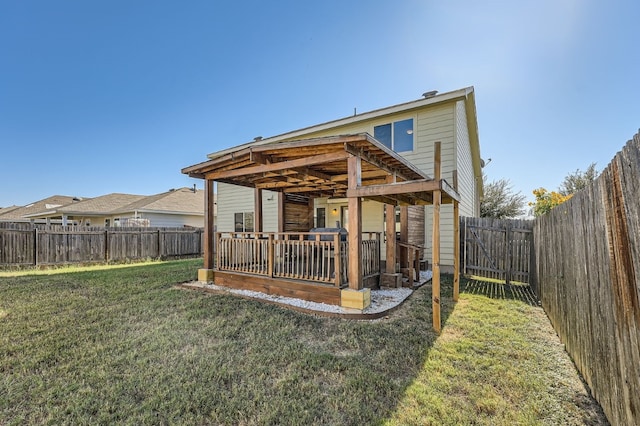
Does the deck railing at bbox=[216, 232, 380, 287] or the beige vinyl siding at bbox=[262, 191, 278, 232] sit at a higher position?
the beige vinyl siding at bbox=[262, 191, 278, 232]

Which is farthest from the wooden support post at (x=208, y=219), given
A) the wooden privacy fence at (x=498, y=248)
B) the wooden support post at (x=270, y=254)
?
the wooden privacy fence at (x=498, y=248)

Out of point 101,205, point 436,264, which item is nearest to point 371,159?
point 436,264

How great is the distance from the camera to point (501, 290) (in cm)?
680

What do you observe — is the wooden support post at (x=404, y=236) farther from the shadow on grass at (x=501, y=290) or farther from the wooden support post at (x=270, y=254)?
the wooden support post at (x=270, y=254)

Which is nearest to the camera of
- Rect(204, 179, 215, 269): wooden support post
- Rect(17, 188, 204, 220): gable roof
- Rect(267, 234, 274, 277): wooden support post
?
Rect(267, 234, 274, 277): wooden support post

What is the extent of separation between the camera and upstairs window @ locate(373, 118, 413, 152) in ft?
30.2

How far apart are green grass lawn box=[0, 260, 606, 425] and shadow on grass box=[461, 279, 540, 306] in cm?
113

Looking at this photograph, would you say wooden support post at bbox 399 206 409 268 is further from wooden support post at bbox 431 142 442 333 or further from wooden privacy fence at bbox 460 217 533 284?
wooden support post at bbox 431 142 442 333

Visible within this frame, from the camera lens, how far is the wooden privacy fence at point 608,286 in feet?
5.62

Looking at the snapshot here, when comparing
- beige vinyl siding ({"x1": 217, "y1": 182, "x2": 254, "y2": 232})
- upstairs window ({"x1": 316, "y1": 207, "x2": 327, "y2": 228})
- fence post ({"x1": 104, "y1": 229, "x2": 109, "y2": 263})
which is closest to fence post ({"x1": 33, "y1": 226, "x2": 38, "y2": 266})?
fence post ({"x1": 104, "y1": 229, "x2": 109, "y2": 263})

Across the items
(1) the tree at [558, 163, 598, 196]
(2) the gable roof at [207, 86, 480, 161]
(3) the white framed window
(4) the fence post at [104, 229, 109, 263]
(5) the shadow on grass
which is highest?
(2) the gable roof at [207, 86, 480, 161]

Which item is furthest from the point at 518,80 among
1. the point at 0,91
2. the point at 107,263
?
the point at 0,91

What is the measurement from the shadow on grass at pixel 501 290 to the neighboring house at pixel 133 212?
16936 mm

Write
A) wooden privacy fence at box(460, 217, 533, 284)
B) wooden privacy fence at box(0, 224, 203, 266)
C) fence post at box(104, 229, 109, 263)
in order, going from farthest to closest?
1. fence post at box(104, 229, 109, 263)
2. wooden privacy fence at box(0, 224, 203, 266)
3. wooden privacy fence at box(460, 217, 533, 284)
